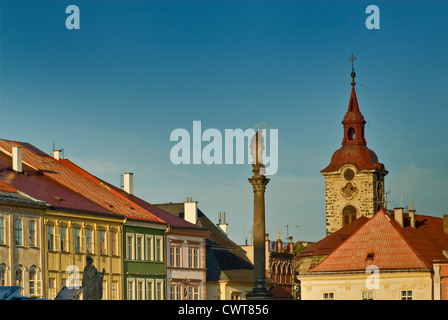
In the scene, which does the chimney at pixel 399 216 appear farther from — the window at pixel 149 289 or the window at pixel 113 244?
the window at pixel 113 244

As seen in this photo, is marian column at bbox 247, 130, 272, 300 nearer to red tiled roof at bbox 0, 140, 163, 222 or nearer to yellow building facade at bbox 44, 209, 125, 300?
yellow building facade at bbox 44, 209, 125, 300

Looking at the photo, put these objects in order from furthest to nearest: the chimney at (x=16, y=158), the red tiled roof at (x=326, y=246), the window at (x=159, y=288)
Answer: the red tiled roof at (x=326, y=246)
the window at (x=159, y=288)
the chimney at (x=16, y=158)

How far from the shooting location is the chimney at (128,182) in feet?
271

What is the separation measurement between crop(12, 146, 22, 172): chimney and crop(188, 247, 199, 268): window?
16.6 meters

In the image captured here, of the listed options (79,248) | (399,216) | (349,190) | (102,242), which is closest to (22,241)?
(79,248)

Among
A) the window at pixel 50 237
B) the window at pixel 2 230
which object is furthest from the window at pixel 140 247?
the window at pixel 2 230

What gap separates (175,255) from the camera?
78.9m

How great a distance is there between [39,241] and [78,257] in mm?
4258

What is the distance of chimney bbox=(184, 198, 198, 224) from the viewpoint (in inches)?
3549

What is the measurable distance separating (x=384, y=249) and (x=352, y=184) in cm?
4981

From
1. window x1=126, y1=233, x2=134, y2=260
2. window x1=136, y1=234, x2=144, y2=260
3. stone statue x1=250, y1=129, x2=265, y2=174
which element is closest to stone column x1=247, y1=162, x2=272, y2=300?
stone statue x1=250, y1=129, x2=265, y2=174

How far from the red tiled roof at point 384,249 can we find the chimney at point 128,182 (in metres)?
14.6

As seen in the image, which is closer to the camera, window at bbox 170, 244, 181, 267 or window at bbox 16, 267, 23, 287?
window at bbox 16, 267, 23, 287
